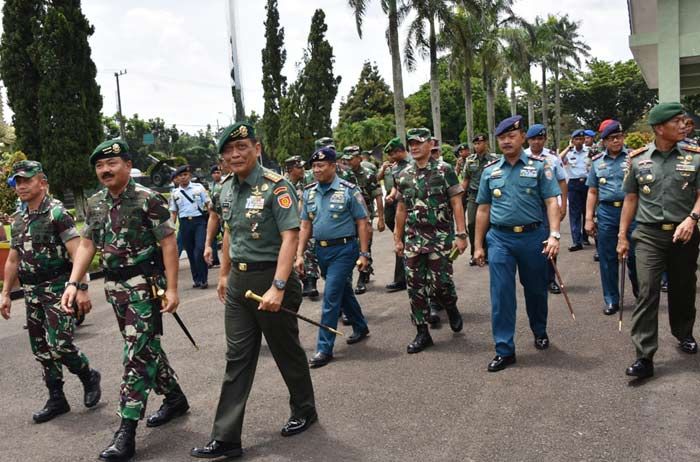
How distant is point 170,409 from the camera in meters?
4.35

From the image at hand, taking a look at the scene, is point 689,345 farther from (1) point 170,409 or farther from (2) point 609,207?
(1) point 170,409

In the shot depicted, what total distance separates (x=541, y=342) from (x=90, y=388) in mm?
3721

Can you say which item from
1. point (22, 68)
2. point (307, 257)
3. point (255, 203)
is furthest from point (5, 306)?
point (22, 68)

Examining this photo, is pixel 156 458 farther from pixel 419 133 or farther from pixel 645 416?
pixel 419 133

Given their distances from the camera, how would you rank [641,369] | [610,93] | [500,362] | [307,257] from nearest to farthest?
1. [641,369]
2. [500,362]
3. [307,257]
4. [610,93]

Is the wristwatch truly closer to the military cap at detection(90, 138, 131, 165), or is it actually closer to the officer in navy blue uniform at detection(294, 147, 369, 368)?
the military cap at detection(90, 138, 131, 165)

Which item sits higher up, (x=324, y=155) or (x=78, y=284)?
(x=324, y=155)

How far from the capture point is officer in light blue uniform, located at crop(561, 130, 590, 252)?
33.8 feet

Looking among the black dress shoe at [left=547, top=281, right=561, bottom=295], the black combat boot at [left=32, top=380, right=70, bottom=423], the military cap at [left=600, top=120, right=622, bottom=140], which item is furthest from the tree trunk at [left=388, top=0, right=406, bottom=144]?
the black combat boot at [left=32, top=380, right=70, bottom=423]

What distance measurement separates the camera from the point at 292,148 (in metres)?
39.6

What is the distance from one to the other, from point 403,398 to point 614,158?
13.3 feet

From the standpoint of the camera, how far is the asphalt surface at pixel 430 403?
366 cm

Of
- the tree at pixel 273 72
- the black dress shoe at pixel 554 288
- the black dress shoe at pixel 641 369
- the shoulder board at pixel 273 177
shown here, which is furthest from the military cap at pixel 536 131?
the tree at pixel 273 72

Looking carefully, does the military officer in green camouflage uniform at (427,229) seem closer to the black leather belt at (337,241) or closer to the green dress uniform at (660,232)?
the black leather belt at (337,241)
